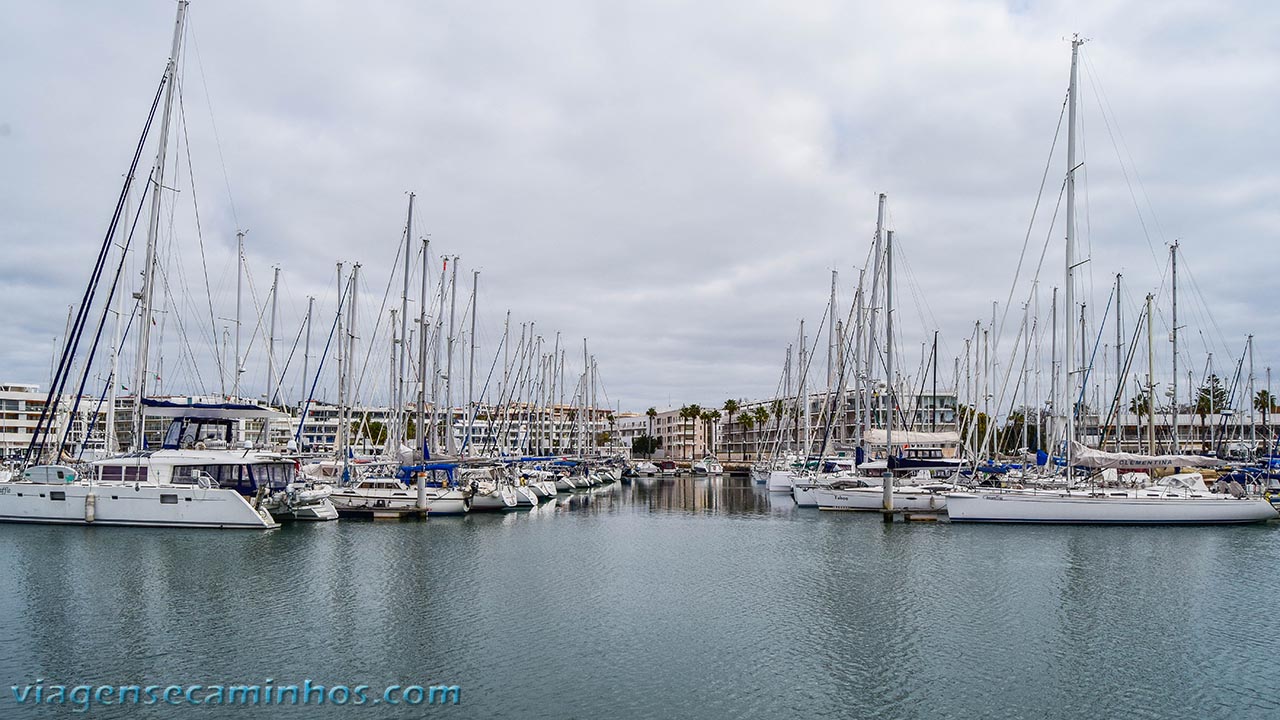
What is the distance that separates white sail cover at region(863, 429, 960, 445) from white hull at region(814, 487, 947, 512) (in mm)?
5244

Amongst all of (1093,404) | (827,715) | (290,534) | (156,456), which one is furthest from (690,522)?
(1093,404)

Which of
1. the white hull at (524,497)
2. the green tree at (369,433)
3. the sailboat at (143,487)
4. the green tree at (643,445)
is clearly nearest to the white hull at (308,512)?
the sailboat at (143,487)

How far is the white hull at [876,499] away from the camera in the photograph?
166 ft

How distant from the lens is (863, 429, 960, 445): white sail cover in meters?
58.0

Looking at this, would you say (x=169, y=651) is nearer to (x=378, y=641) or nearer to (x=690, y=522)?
(x=378, y=641)

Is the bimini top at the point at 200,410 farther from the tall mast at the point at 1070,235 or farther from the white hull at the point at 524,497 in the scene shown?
the tall mast at the point at 1070,235

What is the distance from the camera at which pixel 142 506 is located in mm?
40438

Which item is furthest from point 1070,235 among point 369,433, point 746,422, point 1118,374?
point 746,422

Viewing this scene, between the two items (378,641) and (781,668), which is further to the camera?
(378,641)

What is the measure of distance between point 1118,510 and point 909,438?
1680 centimetres

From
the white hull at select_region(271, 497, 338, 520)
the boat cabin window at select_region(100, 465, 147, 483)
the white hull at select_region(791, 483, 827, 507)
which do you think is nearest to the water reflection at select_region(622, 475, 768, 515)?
the white hull at select_region(791, 483, 827, 507)

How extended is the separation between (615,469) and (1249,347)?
68454 millimetres

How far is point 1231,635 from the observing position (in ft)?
74.9

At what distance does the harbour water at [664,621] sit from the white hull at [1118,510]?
11.3ft
